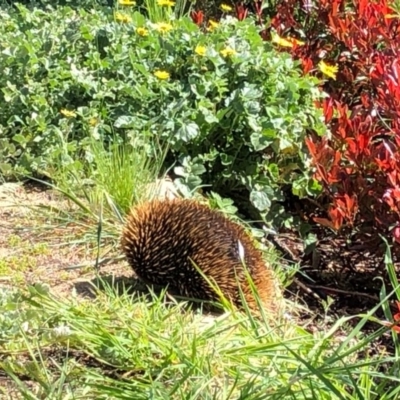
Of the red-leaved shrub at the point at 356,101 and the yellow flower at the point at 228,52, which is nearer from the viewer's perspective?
the red-leaved shrub at the point at 356,101

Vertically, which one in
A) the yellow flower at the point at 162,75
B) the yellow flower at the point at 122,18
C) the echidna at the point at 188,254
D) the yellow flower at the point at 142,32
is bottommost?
the echidna at the point at 188,254

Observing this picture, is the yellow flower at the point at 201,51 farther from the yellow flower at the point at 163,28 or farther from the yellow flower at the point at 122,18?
the yellow flower at the point at 122,18

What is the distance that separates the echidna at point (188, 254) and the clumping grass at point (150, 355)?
0.40 metres

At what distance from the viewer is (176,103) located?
518cm

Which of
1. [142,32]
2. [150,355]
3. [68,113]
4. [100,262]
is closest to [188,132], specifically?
[68,113]

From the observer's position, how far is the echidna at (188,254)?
4.21 metres

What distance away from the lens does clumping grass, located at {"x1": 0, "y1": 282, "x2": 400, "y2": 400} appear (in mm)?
3133

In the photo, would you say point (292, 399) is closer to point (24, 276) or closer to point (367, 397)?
point (367, 397)

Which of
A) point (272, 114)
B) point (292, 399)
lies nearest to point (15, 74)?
point (272, 114)

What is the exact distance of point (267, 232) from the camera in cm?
507

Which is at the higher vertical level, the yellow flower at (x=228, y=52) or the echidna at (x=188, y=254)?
the yellow flower at (x=228, y=52)

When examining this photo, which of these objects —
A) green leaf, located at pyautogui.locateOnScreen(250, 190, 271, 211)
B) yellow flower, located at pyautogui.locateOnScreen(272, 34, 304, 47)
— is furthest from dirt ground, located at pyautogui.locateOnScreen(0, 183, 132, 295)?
yellow flower, located at pyautogui.locateOnScreen(272, 34, 304, 47)

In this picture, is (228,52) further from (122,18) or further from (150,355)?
(150,355)

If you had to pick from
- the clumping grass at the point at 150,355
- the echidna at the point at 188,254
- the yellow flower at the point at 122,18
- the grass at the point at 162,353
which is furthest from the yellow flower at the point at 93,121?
the clumping grass at the point at 150,355
